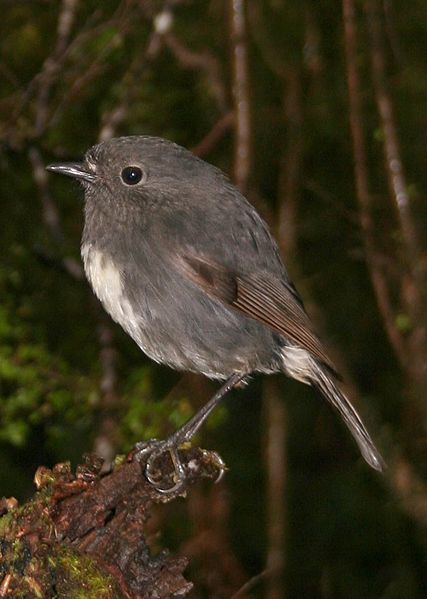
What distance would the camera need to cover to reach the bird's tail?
5262 mm

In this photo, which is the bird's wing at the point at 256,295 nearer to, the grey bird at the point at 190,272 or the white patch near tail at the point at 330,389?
the grey bird at the point at 190,272

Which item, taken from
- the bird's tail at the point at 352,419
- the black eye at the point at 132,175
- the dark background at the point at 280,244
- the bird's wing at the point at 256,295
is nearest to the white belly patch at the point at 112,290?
the bird's wing at the point at 256,295

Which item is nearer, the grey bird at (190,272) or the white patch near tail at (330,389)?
the grey bird at (190,272)

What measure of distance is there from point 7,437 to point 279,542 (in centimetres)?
186

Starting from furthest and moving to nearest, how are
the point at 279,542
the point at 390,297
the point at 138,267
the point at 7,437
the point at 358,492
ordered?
the point at 358,492
the point at 390,297
the point at 279,542
the point at 7,437
the point at 138,267

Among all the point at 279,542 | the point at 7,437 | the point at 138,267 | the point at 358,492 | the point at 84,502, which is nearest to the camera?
the point at 84,502

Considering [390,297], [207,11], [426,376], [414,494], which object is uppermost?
[207,11]

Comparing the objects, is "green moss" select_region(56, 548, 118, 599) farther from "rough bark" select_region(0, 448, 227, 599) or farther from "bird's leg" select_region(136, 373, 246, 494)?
"bird's leg" select_region(136, 373, 246, 494)

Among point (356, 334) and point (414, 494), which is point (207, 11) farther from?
point (414, 494)

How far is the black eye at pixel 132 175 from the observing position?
5336 mm

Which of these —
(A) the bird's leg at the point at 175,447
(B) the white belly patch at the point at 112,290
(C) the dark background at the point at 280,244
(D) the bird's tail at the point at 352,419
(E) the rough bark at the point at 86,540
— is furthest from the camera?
(C) the dark background at the point at 280,244

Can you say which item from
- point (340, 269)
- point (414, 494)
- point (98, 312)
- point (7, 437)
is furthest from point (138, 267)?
point (340, 269)

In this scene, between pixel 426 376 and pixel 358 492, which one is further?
pixel 358 492

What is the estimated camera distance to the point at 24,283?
24.1ft
